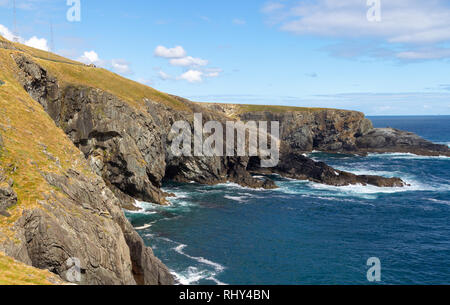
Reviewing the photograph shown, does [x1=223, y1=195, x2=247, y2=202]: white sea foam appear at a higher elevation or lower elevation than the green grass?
lower

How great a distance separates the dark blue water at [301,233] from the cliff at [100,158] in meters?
5.95

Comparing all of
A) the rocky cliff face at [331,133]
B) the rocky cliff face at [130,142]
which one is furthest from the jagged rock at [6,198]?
the rocky cliff face at [331,133]

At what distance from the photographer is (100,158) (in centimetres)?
6175

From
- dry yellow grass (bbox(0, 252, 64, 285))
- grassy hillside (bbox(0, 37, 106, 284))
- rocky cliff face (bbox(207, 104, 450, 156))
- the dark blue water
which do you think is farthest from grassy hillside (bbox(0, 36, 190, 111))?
rocky cliff face (bbox(207, 104, 450, 156))

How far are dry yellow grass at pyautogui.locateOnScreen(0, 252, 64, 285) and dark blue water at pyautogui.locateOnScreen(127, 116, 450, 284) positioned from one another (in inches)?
750

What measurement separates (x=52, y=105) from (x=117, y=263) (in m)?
44.7

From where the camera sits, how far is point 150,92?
85875 mm

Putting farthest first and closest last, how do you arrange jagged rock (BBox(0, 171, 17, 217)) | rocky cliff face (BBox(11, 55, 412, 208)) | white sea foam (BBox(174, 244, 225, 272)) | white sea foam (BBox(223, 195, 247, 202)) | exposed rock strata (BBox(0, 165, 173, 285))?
white sea foam (BBox(223, 195, 247, 202)) → rocky cliff face (BBox(11, 55, 412, 208)) → white sea foam (BBox(174, 244, 225, 272)) → exposed rock strata (BBox(0, 165, 173, 285)) → jagged rock (BBox(0, 171, 17, 217))

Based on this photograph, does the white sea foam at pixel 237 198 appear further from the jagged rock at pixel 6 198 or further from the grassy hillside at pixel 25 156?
the jagged rock at pixel 6 198

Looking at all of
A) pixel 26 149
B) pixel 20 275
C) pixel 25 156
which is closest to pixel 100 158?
pixel 26 149

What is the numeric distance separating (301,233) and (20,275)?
134 feet

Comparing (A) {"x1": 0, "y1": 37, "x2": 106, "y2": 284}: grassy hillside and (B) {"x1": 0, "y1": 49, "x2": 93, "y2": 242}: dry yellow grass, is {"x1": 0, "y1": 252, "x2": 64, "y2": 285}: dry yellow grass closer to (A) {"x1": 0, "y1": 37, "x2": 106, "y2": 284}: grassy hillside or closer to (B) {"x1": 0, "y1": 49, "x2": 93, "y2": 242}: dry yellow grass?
(A) {"x1": 0, "y1": 37, "x2": 106, "y2": 284}: grassy hillside

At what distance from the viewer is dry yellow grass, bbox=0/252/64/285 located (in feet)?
52.6
